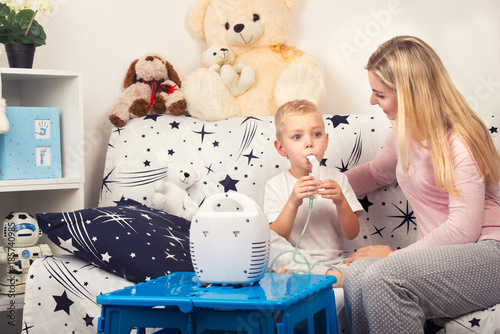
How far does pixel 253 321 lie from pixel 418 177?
2.19ft

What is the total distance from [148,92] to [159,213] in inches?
21.0

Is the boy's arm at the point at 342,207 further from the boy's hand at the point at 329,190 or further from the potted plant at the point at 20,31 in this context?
the potted plant at the point at 20,31

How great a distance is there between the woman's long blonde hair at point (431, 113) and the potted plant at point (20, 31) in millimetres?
999

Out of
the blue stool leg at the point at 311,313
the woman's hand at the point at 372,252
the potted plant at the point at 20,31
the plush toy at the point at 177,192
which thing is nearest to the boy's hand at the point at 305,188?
the woman's hand at the point at 372,252

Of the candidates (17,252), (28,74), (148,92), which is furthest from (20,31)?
(17,252)

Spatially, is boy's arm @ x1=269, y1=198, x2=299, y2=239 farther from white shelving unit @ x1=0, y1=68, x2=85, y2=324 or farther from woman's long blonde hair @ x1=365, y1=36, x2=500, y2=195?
white shelving unit @ x1=0, y1=68, x2=85, y2=324

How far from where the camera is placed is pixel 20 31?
1.65 m

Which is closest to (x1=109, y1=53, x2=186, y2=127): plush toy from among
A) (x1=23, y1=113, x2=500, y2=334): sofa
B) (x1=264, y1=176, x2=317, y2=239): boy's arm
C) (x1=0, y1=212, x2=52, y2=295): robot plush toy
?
(x1=23, y1=113, x2=500, y2=334): sofa

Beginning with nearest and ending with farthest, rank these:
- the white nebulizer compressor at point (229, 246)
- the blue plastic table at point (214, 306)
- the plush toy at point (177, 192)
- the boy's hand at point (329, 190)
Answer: the blue plastic table at point (214, 306) < the white nebulizer compressor at point (229, 246) < the boy's hand at point (329, 190) < the plush toy at point (177, 192)

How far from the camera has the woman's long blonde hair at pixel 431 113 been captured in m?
1.28

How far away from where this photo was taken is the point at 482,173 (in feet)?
4.19

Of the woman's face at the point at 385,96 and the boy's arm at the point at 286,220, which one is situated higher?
the woman's face at the point at 385,96

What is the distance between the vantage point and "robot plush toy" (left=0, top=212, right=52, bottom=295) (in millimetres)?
1572

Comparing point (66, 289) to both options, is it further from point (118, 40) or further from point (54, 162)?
point (118, 40)
